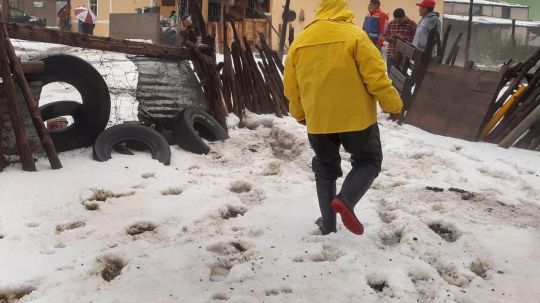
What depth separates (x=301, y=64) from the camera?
3.34 metres

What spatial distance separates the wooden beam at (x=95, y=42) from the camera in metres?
5.05

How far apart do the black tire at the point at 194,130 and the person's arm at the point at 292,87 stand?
98.4 inches

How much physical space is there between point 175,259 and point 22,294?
2.97 feet

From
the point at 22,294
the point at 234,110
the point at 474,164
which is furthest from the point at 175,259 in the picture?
the point at 234,110

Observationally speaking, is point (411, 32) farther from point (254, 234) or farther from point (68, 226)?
point (68, 226)

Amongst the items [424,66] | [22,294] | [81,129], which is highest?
[424,66]

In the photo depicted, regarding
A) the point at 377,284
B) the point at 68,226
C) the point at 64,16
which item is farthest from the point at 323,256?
the point at 64,16

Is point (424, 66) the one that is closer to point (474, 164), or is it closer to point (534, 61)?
point (534, 61)

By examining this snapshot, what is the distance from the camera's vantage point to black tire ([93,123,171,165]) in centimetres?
529

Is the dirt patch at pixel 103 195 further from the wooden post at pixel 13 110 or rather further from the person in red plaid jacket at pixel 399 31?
the person in red plaid jacket at pixel 399 31

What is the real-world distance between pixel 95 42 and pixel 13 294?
3549 mm

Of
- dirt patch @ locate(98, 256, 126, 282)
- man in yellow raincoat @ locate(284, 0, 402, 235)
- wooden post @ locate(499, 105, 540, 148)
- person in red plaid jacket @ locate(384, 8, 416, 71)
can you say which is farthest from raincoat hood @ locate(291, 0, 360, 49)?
person in red plaid jacket @ locate(384, 8, 416, 71)

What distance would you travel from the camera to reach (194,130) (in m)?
6.02

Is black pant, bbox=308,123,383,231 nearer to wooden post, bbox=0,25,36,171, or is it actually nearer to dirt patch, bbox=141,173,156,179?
dirt patch, bbox=141,173,156,179
